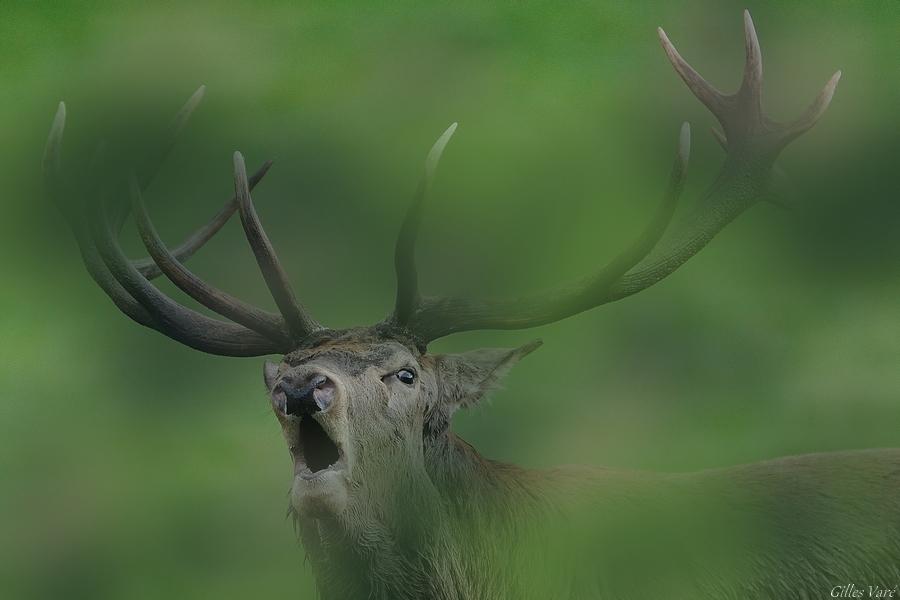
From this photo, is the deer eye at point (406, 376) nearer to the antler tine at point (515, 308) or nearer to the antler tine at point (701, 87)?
the antler tine at point (515, 308)

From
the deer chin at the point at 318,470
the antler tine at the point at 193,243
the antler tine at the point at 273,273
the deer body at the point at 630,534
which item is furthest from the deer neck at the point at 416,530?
the antler tine at the point at 193,243

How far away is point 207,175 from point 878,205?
12.2 ft

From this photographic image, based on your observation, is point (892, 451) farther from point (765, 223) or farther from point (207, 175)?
point (207, 175)

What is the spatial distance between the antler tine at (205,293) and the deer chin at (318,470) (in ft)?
1.96

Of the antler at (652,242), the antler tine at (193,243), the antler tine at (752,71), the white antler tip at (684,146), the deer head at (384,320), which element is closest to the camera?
the deer head at (384,320)

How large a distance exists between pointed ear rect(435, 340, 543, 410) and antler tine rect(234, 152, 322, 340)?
0.43 metres

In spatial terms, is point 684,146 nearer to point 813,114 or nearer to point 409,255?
point 813,114

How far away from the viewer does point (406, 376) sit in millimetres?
4324

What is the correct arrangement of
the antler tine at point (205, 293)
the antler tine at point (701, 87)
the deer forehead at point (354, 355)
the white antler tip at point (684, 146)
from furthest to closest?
1. the antler tine at point (701, 87)
2. the antler tine at point (205, 293)
3. the white antler tip at point (684, 146)
4. the deer forehead at point (354, 355)

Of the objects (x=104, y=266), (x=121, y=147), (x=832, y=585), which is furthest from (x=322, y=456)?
(x=121, y=147)

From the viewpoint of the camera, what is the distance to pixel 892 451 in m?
4.82

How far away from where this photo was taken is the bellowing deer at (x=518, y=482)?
4.25 m

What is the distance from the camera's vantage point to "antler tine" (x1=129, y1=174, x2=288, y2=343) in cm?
457

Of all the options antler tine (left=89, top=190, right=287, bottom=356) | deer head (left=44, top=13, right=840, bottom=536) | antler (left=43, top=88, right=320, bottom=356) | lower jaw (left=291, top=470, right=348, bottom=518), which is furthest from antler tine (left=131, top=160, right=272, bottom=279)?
lower jaw (left=291, top=470, right=348, bottom=518)
